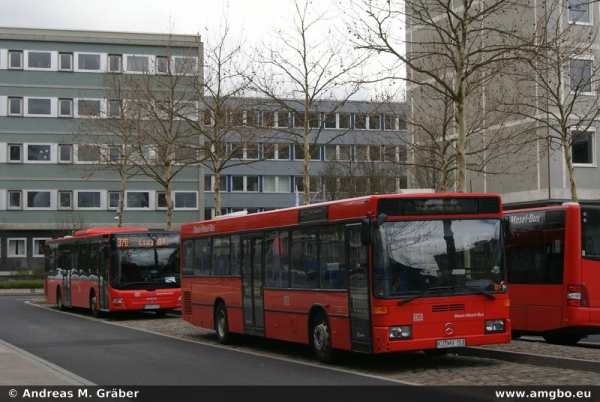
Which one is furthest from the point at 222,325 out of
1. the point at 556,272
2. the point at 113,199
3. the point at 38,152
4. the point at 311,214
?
the point at 38,152

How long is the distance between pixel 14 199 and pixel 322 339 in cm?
5778

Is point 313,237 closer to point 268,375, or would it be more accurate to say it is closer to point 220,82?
point 268,375

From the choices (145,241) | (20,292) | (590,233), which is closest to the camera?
(590,233)

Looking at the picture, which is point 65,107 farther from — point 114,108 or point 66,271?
point 66,271

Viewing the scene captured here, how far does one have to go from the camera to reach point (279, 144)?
107 ft

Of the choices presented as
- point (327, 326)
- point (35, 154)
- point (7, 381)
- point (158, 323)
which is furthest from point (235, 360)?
point (35, 154)

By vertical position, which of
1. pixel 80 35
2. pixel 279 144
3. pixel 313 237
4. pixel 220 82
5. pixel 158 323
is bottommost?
pixel 158 323

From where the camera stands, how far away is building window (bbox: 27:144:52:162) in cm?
6975

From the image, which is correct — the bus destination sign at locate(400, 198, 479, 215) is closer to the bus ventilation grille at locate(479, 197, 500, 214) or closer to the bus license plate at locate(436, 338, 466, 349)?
the bus ventilation grille at locate(479, 197, 500, 214)

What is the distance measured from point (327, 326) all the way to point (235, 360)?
216cm

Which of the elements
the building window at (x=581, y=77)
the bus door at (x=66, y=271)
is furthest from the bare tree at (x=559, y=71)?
the bus door at (x=66, y=271)

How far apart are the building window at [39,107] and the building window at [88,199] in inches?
253

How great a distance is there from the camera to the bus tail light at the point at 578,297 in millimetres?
17688

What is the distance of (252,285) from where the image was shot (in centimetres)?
1902
